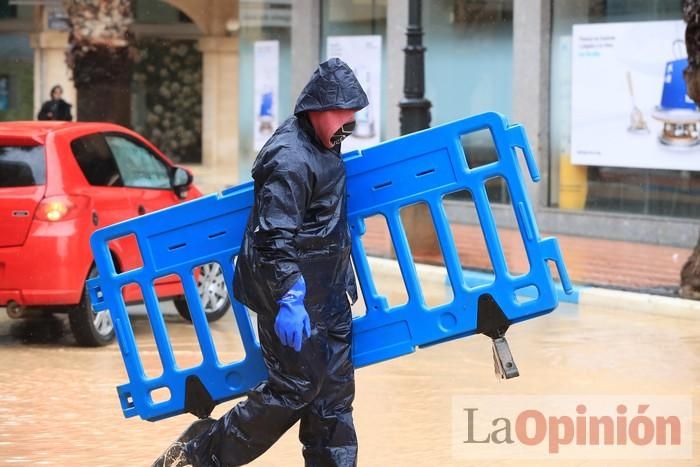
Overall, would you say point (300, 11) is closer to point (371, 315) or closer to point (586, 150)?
point (586, 150)

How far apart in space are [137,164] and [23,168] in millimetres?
1135

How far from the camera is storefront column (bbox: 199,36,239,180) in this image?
113 feet

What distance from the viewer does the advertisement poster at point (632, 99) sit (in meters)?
17.6

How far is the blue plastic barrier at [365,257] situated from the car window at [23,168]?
13.6 ft

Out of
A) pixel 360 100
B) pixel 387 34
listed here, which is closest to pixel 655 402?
pixel 360 100

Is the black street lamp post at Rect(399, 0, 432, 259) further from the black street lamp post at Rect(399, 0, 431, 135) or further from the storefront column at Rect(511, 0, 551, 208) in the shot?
the storefront column at Rect(511, 0, 551, 208)

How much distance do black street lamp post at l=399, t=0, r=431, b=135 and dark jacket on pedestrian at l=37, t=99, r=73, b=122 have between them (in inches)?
399

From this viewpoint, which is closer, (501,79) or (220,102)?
(501,79)

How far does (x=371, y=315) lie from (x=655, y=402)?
9.61 ft

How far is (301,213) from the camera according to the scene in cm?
543

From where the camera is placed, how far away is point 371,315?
5.89 m

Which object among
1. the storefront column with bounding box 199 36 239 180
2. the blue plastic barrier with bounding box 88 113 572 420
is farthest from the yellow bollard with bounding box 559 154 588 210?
the storefront column with bounding box 199 36 239 180

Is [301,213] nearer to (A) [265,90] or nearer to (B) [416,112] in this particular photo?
(B) [416,112]

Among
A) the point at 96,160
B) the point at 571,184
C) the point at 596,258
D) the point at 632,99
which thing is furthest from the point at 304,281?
the point at 571,184
